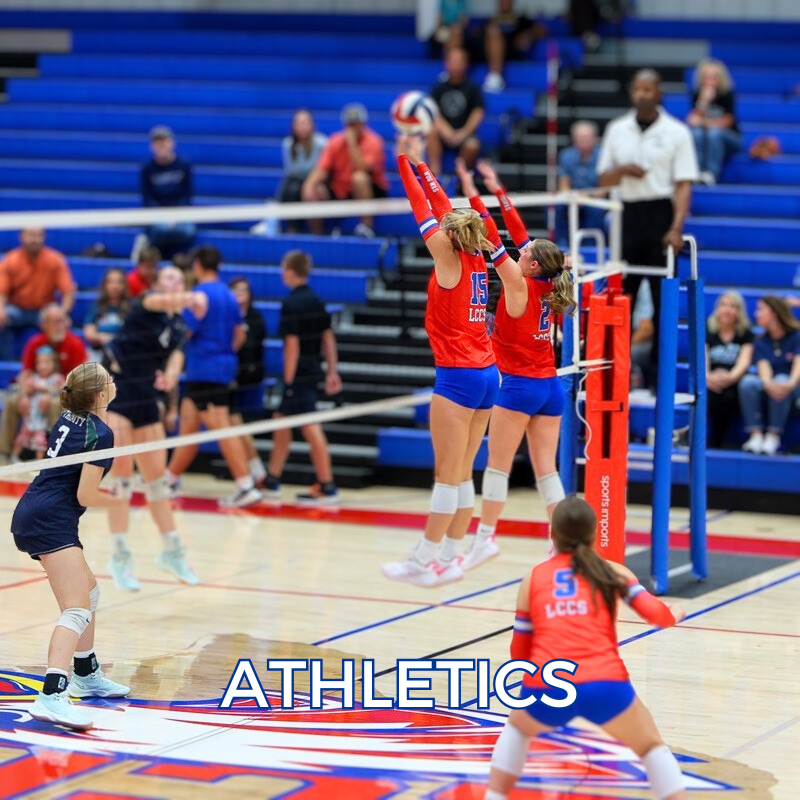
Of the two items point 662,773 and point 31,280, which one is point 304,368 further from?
point 662,773

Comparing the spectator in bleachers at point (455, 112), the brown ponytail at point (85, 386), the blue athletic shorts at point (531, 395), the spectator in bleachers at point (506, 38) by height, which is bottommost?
the blue athletic shorts at point (531, 395)

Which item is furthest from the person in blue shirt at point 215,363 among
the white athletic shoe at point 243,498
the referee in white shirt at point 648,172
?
the referee in white shirt at point 648,172

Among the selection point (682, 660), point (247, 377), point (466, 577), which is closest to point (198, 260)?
point (247, 377)

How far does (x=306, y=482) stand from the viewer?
14.2 meters

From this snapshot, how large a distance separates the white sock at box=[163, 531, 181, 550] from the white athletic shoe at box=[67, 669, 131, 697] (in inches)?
109

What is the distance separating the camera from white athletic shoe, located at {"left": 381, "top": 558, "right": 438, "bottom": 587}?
29.0ft

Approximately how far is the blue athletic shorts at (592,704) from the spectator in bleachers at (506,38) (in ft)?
44.6

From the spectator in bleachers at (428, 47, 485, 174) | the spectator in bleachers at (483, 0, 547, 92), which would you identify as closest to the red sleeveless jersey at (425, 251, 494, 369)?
the spectator in bleachers at (428, 47, 485, 174)

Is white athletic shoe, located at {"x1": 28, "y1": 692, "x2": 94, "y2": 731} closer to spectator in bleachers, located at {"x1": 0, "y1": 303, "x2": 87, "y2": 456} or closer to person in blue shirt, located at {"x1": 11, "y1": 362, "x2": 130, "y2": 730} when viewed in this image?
person in blue shirt, located at {"x1": 11, "y1": 362, "x2": 130, "y2": 730}

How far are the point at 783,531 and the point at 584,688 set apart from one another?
716 cm

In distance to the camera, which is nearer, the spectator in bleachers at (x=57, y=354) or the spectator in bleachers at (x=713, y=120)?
the spectator in bleachers at (x=57, y=354)

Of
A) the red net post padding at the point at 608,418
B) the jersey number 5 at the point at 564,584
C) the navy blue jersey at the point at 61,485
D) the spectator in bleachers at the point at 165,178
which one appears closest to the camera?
the jersey number 5 at the point at 564,584

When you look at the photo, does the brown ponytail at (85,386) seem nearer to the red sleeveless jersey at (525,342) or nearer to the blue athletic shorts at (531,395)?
the red sleeveless jersey at (525,342)

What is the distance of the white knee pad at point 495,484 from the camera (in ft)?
29.5
